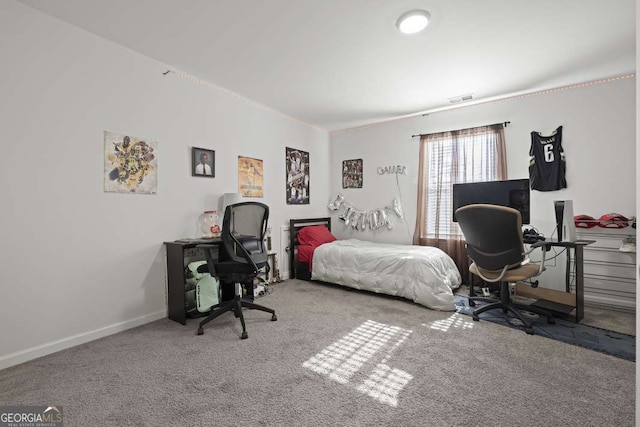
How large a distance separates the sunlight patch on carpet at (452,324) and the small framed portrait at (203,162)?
279 cm

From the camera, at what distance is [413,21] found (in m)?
2.15

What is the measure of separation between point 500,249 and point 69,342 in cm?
364

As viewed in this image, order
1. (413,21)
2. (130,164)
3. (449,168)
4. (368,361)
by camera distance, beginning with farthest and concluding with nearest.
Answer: (449,168)
(130,164)
(413,21)
(368,361)

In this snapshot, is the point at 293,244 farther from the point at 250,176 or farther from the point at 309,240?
the point at 250,176

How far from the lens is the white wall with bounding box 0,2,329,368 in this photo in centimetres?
200

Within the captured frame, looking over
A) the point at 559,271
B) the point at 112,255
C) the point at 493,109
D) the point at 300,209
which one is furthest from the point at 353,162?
the point at 112,255

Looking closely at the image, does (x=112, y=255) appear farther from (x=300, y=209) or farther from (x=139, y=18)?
(x=300, y=209)

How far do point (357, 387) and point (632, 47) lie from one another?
3.60 m

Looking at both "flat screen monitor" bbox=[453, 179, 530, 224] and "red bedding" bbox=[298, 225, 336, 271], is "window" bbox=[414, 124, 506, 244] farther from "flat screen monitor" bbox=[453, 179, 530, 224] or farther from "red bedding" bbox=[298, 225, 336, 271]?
"red bedding" bbox=[298, 225, 336, 271]

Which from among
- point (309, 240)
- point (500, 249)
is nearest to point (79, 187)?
point (309, 240)

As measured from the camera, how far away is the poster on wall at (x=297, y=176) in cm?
439

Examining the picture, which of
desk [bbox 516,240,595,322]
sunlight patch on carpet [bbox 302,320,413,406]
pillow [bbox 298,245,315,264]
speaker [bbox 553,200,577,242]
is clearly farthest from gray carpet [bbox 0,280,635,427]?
pillow [bbox 298,245,315,264]

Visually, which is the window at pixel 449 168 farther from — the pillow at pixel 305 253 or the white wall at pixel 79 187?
the white wall at pixel 79 187

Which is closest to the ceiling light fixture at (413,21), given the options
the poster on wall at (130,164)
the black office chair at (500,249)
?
the black office chair at (500,249)
